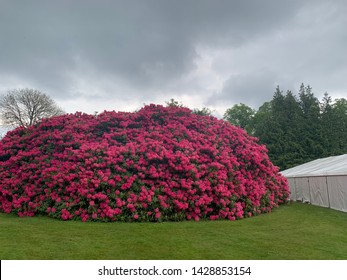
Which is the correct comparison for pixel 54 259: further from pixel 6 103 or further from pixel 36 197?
pixel 6 103

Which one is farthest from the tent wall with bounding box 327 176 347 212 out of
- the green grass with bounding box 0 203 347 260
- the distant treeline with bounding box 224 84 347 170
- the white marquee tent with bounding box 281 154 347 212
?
the distant treeline with bounding box 224 84 347 170

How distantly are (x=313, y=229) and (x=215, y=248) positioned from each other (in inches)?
120

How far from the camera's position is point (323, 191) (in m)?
12.8

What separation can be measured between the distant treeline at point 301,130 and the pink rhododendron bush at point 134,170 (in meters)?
21.8

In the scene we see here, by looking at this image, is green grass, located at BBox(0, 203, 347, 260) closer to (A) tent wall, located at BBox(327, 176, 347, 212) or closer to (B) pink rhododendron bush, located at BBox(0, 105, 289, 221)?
(B) pink rhododendron bush, located at BBox(0, 105, 289, 221)

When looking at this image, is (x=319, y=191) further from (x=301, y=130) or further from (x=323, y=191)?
(x=301, y=130)

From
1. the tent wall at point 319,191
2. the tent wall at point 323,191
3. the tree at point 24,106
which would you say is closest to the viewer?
the tent wall at point 323,191

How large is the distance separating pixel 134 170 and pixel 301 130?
28255mm

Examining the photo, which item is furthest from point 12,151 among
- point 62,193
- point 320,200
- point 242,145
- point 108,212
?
point 320,200

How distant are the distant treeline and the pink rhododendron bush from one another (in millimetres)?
21794

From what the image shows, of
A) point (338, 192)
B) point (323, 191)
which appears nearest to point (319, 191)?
point (323, 191)

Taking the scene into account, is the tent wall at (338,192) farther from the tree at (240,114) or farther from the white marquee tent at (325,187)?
the tree at (240,114)

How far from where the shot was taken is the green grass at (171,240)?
498cm

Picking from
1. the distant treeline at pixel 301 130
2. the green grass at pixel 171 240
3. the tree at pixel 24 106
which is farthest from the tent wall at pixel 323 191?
the tree at pixel 24 106
